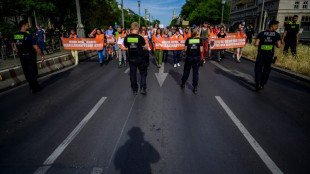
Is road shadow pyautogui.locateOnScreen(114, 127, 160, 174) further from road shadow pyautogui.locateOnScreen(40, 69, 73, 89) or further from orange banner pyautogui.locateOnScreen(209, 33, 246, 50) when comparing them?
orange banner pyautogui.locateOnScreen(209, 33, 246, 50)

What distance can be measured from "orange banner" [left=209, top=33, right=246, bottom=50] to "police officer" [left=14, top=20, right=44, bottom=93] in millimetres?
9453

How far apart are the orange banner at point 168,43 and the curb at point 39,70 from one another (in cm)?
549

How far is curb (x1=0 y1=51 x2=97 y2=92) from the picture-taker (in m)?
7.24

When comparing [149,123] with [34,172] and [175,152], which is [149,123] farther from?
[34,172]

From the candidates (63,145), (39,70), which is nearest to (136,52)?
(63,145)

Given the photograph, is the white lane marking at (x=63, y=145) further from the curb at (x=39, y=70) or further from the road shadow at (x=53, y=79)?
the curb at (x=39, y=70)

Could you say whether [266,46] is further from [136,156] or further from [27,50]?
[27,50]

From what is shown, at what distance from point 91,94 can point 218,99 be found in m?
4.02

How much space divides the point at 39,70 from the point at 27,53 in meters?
3.07

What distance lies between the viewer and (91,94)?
21.0 ft

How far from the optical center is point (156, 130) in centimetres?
399

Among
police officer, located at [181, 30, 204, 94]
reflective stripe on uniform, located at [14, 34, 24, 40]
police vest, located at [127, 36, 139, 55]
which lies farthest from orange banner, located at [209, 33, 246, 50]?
reflective stripe on uniform, located at [14, 34, 24, 40]

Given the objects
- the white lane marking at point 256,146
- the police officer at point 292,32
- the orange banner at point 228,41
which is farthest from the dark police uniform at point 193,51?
the police officer at point 292,32

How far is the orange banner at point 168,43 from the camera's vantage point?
10914 millimetres
